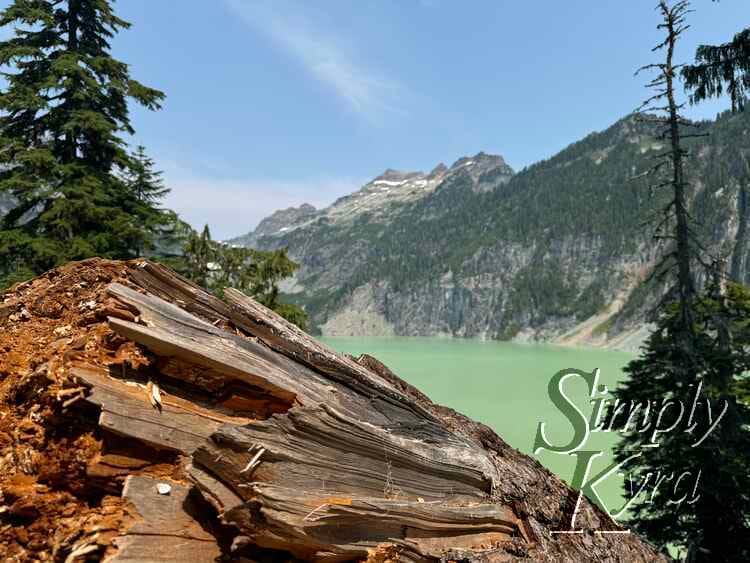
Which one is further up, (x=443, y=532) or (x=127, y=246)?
(x=127, y=246)

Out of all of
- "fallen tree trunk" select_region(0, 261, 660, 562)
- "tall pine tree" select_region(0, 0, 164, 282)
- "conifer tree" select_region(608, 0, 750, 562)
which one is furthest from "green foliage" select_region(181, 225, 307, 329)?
"fallen tree trunk" select_region(0, 261, 660, 562)

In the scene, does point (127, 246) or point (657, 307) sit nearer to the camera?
point (657, 307)

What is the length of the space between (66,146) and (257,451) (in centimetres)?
1379

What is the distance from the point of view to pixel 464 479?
12.7 feet

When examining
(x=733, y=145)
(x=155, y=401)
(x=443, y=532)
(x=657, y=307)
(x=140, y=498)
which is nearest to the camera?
(x=140, y=498)

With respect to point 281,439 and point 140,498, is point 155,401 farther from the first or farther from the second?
point 281,439

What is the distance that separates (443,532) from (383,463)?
0.62 meters

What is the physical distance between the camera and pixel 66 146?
13.4 metres

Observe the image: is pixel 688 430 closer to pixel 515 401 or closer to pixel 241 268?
pixel 241 268

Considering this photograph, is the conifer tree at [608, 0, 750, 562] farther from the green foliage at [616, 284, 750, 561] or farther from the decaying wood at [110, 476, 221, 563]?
the decaying wood at [110, 476, 221, 563]

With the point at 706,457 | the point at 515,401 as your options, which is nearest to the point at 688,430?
the point at 706,457

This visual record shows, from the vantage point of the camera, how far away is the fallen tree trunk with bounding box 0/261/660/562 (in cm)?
296

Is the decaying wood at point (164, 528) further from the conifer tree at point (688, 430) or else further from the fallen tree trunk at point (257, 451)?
the conifer tree at point (688, 430)

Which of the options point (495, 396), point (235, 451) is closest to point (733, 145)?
point (495, 396)
